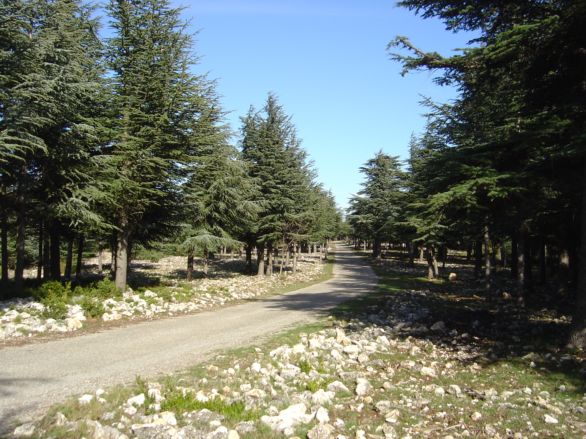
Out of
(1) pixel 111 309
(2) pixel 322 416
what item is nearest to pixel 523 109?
(2) pixel 322 416

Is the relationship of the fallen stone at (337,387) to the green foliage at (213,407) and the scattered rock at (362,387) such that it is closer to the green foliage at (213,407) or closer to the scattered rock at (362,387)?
the scattered rock at (362,387)

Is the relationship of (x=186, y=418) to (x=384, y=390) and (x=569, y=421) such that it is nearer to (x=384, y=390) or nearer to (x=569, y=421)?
(x=384, y=390)

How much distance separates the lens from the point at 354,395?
7.43 m

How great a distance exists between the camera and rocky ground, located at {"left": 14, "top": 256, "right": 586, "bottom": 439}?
5891 millimetres

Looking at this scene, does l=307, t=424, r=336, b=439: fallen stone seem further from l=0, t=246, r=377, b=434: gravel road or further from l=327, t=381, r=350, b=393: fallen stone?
l=0, t=246, r=377, b=434: gravel road

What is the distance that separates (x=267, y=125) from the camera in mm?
31688

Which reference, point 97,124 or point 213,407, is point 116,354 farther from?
point 97,124

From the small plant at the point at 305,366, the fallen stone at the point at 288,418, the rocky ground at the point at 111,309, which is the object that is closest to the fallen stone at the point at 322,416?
the fallen stone at the point at 288,418

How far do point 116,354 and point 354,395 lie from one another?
18.4ft

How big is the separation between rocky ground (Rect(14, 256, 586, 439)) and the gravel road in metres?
0.66

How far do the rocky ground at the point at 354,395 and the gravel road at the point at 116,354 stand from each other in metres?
0.66

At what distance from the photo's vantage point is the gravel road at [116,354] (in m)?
6.88

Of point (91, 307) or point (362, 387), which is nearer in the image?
point (362, 387)

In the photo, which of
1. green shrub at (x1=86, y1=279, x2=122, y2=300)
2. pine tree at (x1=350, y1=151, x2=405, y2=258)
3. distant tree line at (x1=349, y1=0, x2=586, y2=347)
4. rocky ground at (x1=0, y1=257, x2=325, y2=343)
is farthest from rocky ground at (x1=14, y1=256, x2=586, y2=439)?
pine tree at (x1=350, y1=151, x2=405, y2=258)
